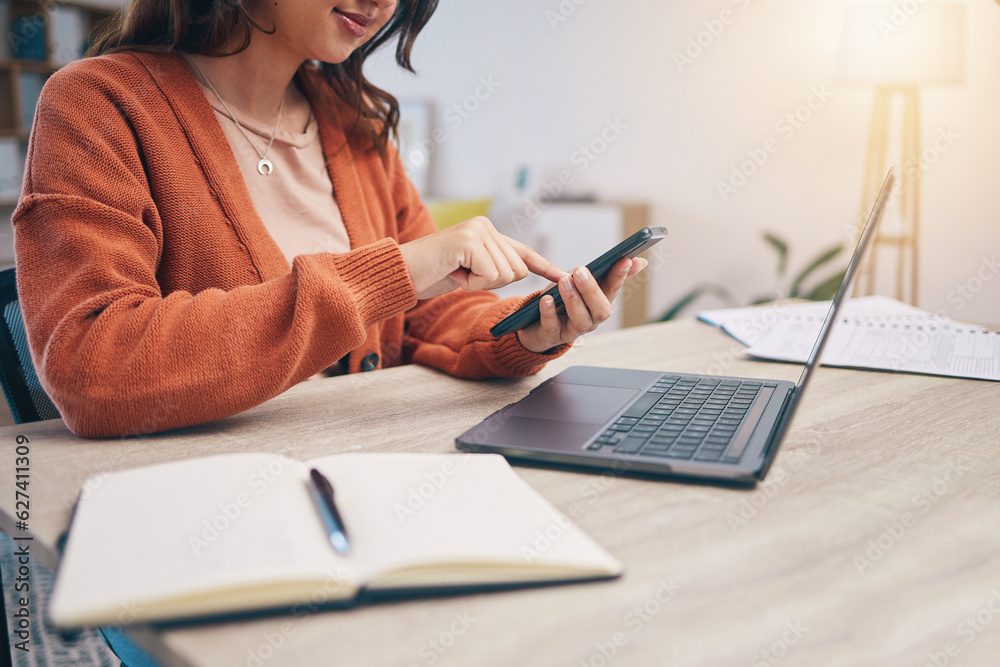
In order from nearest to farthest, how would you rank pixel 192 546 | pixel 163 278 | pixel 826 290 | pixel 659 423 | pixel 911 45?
pixel 192 546, pixel 659 423, pixel 163 278, pixel 911 45, pixel 826 290

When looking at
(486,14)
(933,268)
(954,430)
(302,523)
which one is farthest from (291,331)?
(486,14)

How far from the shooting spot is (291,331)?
0.65 meters

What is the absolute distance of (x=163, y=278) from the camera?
2.81 feet

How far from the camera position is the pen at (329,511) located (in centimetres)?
40

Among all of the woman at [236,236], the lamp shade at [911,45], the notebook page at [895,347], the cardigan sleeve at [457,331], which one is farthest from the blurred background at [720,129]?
the woman at [236,236]

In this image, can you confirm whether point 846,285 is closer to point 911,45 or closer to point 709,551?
point 709,551

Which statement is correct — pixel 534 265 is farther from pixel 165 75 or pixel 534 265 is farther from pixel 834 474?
pixel 165 75

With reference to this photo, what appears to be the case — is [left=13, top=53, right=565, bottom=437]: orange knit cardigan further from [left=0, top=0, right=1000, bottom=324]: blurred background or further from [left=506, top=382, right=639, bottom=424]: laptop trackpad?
[left=0, top=0, right=1000, bottom=324]: blurred background

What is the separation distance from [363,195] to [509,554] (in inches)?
32.3

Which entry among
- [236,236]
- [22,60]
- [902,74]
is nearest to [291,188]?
[236,236]

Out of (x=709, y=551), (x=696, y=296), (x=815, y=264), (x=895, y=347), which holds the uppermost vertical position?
(x=709, y=551)

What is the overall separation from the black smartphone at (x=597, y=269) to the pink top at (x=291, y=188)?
372 millimetres

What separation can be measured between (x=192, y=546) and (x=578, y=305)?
46 cm

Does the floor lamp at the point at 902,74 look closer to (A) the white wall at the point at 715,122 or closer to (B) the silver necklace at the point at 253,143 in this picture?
(A) the white wall at the point at 715,122
